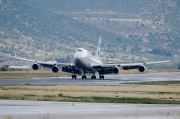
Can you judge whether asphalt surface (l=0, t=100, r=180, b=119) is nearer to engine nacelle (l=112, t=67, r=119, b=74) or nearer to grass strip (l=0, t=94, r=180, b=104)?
grass strip (l=0, t=94, r=180, b=104)

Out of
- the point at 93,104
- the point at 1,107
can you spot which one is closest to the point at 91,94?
the point at 93,104

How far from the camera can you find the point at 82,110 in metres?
47.2

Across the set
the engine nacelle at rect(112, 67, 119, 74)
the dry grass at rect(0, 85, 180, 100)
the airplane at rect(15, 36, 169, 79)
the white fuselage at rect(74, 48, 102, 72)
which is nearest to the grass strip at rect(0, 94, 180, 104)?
the dry grass at rect(0, 85, 180, 100)

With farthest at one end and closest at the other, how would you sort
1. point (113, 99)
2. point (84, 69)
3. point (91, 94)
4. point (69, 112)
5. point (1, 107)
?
1. point (84, 69)
2. point (91, 94)
3. point (113, 99)
4. point (1, 107)
5. point (69, 112)

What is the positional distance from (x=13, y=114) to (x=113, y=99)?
1397cm

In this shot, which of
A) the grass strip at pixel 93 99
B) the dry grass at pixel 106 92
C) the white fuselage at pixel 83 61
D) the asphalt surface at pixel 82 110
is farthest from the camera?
the white fuselage at pixel 83 61

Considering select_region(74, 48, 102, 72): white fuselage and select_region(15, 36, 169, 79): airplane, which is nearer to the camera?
select_region(74, 48, 102, 72): white fuselage

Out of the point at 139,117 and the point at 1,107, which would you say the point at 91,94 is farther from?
the point at 139,117

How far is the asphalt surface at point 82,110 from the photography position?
1700 inches

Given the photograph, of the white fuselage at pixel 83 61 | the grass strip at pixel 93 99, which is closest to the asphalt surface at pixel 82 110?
the grass strip at pixel 93 99

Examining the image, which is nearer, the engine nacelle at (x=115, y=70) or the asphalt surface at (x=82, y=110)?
the asphalt surface at (x=82, y=110)

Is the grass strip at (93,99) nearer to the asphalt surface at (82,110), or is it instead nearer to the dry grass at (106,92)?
the dry grass at (106,92)

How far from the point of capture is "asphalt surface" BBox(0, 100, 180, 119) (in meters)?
43.2

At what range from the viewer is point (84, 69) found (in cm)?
10288
